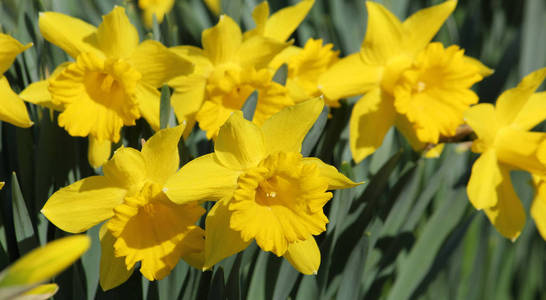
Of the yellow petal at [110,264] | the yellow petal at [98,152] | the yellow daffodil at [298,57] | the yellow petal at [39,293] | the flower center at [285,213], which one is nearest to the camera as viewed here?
the yellow petal at [39,293]

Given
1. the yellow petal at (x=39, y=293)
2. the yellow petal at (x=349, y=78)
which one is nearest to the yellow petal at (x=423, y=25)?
the yellow petal at (x=349, y=78)

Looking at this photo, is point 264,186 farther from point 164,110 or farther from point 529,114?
point 529,114

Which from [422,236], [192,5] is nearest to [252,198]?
[422,236]

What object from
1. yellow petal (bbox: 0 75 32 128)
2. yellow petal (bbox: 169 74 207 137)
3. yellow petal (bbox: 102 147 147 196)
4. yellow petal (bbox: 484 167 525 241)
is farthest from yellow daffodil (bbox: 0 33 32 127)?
yellow petal (bbox: 484 167 525 241)

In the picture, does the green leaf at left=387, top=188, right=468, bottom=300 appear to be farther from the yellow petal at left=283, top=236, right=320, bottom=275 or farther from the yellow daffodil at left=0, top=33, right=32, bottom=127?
the yellow daffodil at left=0, top=33, right=32, bottom=127

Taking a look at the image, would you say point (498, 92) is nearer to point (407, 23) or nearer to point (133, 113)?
point (407, 23)

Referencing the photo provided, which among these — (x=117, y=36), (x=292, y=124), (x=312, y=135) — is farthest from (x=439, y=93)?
(x=117, y=36)

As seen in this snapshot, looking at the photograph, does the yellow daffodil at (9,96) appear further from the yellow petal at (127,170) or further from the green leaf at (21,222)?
the yellow petal at (127,170)
